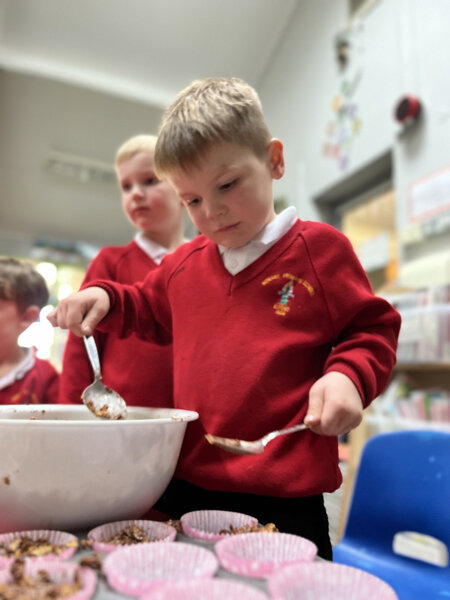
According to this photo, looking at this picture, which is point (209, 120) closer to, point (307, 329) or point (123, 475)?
point (307, 329)

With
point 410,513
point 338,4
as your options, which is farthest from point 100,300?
point 338,4

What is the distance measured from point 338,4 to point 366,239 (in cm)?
130

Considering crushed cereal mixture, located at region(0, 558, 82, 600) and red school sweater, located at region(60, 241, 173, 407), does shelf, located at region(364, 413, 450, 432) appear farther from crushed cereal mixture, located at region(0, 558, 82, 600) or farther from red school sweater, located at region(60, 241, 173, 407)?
crushed cereal mixture, located at region(0, 558, 82, 600)

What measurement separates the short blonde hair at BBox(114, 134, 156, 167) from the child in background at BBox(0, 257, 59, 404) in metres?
0.26

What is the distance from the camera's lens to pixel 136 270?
0.85 metres

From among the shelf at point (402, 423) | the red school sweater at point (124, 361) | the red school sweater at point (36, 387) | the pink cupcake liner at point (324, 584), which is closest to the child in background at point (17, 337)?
the red school sweater at point (36, 387)

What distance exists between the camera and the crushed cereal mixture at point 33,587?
305 mm

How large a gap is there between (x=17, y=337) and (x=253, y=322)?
60cm

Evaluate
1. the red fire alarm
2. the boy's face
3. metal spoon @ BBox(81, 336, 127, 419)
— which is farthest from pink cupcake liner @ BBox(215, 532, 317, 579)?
the red fire alarm

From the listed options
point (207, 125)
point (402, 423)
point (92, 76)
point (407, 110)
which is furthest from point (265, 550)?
point (92, 76)

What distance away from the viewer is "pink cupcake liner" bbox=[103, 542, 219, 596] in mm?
327

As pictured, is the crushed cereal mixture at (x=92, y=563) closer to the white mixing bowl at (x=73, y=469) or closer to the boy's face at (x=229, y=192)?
the white mixing bowl at (x=73, y=469)

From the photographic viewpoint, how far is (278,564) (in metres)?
0.36

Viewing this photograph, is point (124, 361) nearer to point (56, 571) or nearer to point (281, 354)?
point (281, 354)
